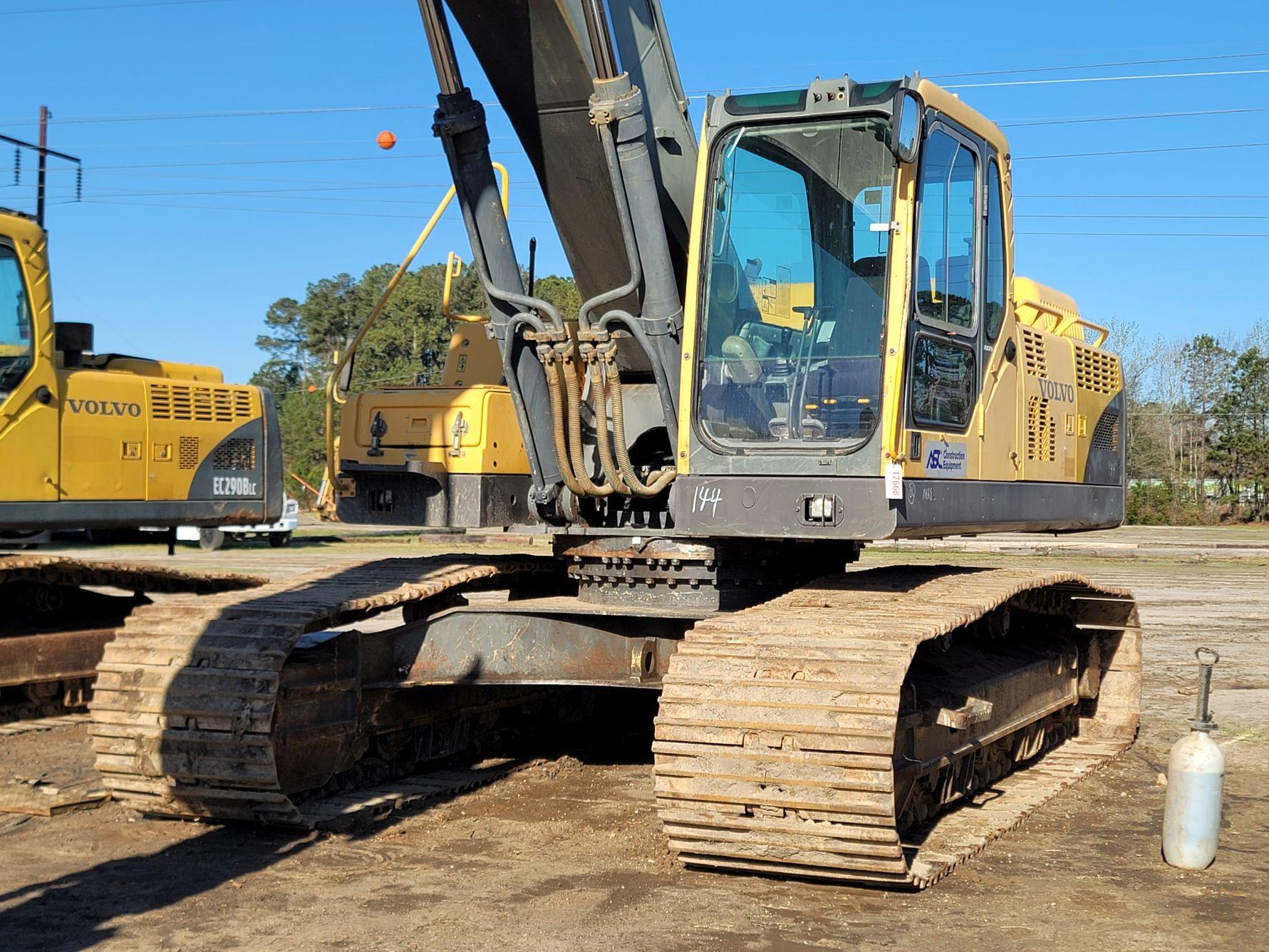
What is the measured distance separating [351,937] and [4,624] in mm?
5440

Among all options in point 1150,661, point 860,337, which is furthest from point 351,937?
point 1150,661

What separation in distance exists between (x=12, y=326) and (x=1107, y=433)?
6.70 meters

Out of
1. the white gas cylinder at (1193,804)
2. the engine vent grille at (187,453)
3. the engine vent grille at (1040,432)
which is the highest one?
the engine vent grille at (1040,432)

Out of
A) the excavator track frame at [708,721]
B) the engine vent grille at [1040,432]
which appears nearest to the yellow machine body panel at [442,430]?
the excavator track frame at [708,721]

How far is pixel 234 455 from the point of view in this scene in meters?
9.82

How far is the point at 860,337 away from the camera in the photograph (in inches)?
268

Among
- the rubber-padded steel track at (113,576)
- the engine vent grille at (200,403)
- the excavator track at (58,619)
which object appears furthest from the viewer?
the excavator track at (58,619)

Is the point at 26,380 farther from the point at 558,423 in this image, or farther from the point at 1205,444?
the point at 1205,444

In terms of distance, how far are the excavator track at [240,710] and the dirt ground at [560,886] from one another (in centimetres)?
24

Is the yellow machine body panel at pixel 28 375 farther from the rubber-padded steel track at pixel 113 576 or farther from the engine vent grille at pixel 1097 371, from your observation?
the engine vent grille at pixel 1097 371

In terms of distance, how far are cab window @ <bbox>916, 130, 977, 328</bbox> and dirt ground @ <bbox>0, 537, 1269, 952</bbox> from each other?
8.42ft

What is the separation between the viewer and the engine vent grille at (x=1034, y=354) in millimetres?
8367

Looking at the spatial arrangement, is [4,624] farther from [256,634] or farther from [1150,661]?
[1150,661]

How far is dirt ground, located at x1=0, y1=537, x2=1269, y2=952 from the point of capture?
18.5 ft
